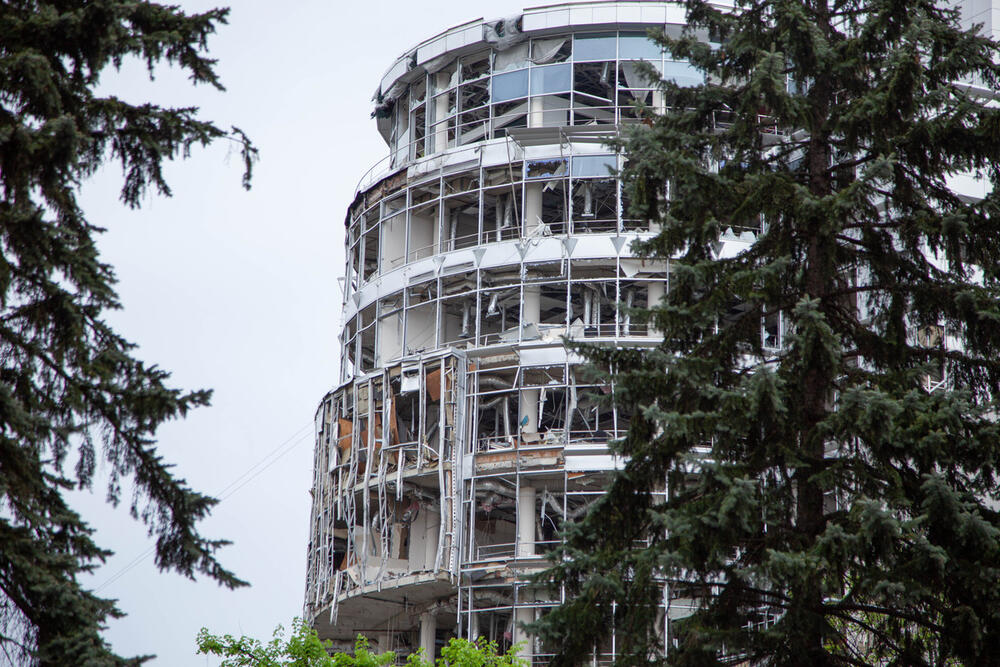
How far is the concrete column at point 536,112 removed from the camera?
52.6 m

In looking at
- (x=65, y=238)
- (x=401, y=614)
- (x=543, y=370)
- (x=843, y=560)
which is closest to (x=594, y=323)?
(x=543, y=370)

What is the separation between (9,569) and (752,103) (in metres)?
11.7

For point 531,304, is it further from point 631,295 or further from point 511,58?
point 511,58

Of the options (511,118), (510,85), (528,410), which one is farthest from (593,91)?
(528,410)

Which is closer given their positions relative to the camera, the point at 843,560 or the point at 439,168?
the point at 843,560

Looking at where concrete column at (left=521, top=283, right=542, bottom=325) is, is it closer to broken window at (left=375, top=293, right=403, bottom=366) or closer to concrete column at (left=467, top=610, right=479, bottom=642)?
broken window at (left=375, top=293, right=403, bottom=366)

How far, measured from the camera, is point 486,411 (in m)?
52.0

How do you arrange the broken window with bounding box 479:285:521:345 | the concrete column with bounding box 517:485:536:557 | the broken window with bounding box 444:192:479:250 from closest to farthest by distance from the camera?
the concrete column with bounding box 517:485:536:557
the broken window with bounding box 479:285:521:345
the broken window with bounding box 444:192:479:250

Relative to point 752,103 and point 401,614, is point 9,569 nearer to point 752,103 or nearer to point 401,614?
point 752,103

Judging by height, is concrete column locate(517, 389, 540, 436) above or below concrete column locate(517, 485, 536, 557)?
above

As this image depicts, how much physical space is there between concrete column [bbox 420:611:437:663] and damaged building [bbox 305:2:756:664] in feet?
0.23

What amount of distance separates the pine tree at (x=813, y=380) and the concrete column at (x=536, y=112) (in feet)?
103

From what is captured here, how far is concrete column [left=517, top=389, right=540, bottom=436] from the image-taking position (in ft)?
159

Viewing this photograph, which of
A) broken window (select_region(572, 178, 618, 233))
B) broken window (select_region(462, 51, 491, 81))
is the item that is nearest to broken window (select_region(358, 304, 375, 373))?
broken window (select_region(572, 178, 618, 233))
